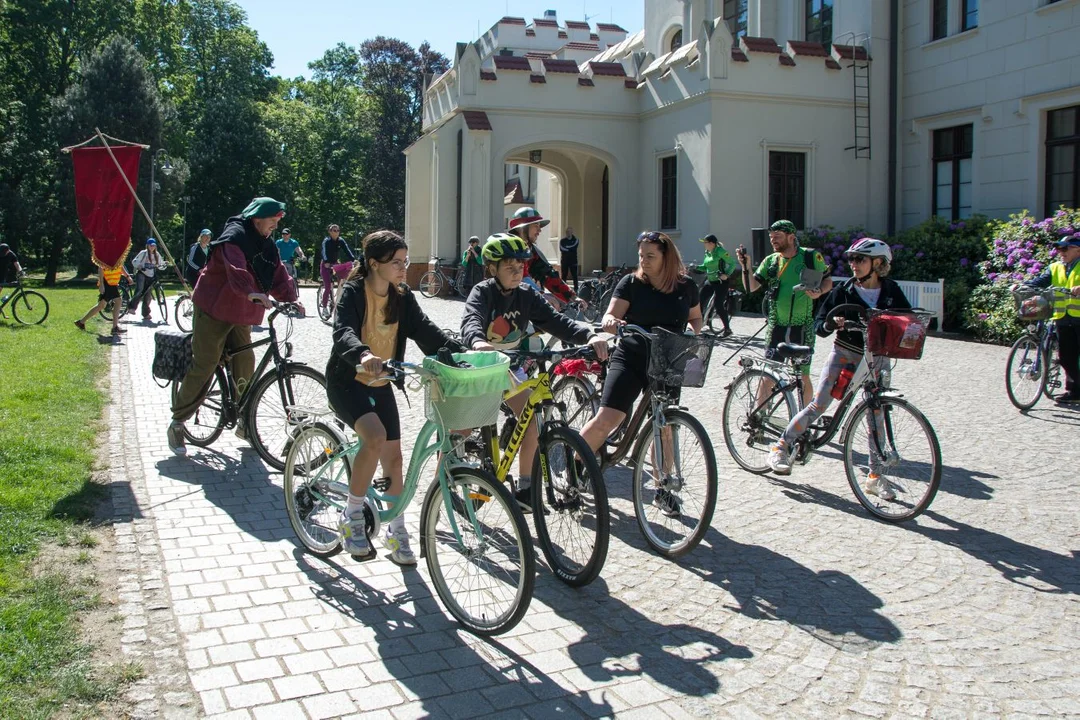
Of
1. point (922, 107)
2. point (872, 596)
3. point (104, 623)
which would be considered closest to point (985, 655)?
point (872, 596)

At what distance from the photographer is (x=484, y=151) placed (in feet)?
86.8

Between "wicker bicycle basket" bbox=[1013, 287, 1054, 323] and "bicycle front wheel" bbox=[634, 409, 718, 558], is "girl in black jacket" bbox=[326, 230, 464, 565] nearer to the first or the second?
"bicycle front wheel" bbox=[634, 409, 718, 558]

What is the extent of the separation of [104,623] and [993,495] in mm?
5541

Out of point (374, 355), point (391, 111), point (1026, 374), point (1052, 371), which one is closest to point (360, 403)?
point (374, 355)

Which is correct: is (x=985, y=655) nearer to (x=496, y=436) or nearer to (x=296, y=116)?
(x=496, y=436)

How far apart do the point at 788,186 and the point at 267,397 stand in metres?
18.5

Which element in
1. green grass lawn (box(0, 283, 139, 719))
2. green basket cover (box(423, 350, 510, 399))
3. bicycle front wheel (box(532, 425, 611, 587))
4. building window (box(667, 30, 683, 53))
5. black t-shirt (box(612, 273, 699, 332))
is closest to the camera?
green grass lawn (box(0, 283, 139, 719))

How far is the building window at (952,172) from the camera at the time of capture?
69.6 feet

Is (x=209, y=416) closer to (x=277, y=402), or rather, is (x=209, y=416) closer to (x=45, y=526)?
(x=277, y=402)

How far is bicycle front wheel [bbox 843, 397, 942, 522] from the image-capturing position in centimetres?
594

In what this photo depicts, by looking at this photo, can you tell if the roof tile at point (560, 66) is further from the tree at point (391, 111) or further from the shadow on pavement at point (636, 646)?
the tree at point (391, 111)

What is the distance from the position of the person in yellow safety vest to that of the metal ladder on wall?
13.2 meters

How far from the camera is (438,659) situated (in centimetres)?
400

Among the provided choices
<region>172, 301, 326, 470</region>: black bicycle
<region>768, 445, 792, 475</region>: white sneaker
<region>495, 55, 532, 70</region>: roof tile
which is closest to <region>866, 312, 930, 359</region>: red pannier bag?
<region>768, 445, 792, 475</region>: white sneaker
